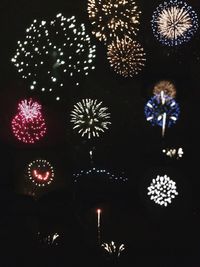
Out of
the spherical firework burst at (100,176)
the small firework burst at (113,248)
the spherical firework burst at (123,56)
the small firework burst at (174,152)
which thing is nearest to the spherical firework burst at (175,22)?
the spherical firework burst at (123,56)

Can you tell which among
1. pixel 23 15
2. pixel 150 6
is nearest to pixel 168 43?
pixel 150 6

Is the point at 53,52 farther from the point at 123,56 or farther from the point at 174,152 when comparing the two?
the point at 174,152

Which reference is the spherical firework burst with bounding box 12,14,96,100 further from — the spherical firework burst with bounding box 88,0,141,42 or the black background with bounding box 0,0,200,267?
the black background with bounding box 0,0,200,267

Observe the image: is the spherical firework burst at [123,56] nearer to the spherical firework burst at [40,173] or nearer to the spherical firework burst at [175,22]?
the spherical firework burst at [175,22]

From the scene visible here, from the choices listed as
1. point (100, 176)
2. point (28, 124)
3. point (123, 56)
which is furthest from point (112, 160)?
point (123, 56)

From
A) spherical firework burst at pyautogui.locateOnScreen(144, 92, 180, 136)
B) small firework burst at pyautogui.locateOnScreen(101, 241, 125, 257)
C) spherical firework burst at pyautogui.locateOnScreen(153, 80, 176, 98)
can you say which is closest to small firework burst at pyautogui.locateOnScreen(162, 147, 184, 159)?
spherical firework burst at pyautogui.locateOnScreen(144, 92, 180, 136)
